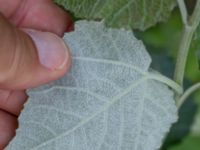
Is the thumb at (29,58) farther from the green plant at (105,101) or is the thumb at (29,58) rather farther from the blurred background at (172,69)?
the blurred background at (172,69)

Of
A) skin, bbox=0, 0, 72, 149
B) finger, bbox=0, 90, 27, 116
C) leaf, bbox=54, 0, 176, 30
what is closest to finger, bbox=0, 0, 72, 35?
skin, bbox=0, 0, 72, 149

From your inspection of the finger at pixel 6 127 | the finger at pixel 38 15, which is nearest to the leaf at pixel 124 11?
the finger at pixel 38 15

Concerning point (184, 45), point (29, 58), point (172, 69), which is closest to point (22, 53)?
point (29, 58)

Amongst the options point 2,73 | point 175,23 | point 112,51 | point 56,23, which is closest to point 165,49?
point 175,23

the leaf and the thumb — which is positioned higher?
the leaf

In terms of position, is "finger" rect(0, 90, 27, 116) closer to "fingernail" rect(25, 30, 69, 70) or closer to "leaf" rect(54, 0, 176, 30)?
"fingernail" rect(25, 30, 69, 70)

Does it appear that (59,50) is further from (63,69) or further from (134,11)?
(134,11)

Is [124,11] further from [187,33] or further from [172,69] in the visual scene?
[172,69]
